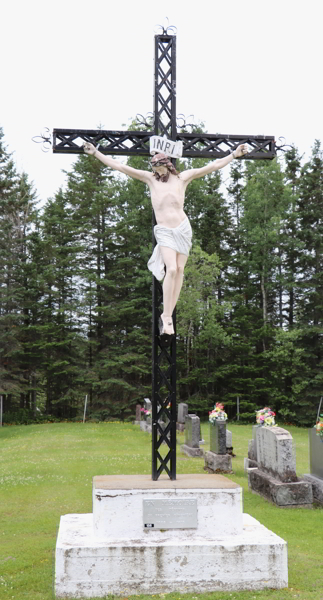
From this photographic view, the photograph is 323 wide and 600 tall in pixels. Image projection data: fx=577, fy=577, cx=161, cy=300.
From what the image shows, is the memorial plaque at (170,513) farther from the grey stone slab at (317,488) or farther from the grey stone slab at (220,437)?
the grey stone slab at (220,437)

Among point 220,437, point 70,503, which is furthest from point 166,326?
point 220,437

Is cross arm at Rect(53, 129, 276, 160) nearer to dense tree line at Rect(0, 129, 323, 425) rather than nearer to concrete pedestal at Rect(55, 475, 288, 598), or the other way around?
concrete pedestal at Rect(55, 475, 288, 598)

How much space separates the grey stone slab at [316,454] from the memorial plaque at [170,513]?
15.6 feet

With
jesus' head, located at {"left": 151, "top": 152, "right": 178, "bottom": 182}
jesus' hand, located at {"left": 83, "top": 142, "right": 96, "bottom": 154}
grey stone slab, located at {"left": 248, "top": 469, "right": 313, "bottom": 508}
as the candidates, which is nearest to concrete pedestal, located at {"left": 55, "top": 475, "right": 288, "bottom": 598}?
jesus' head, located at {"left": 151, "top": 152, "right": 178, "bottom": 182}

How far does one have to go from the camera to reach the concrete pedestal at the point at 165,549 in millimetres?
5008

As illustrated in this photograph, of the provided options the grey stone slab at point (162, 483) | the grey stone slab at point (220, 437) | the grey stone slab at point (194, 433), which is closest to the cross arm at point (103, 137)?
the grey stone slab at point (162, 483)

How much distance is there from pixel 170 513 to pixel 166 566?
450 mm

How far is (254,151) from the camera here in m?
6.54

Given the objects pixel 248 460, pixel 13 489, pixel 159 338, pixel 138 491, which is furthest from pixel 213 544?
pixel 248 460

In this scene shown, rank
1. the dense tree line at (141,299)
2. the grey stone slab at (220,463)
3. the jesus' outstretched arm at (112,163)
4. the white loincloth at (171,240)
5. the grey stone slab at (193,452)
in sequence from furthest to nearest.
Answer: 1. the dense tree line at (141,299)
2. the grey stone slab at (193,452)
3. the grey stone slab at (220,463)
4. the jesus' outstretched arm at (112,163)
5. the white loincloth at (171,240)

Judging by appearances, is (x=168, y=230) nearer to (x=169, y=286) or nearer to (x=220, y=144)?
(x=169, y=286)

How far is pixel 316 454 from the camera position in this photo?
9734mm

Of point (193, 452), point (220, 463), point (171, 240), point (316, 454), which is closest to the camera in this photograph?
point (171, 240)

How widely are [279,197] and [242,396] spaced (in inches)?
420
